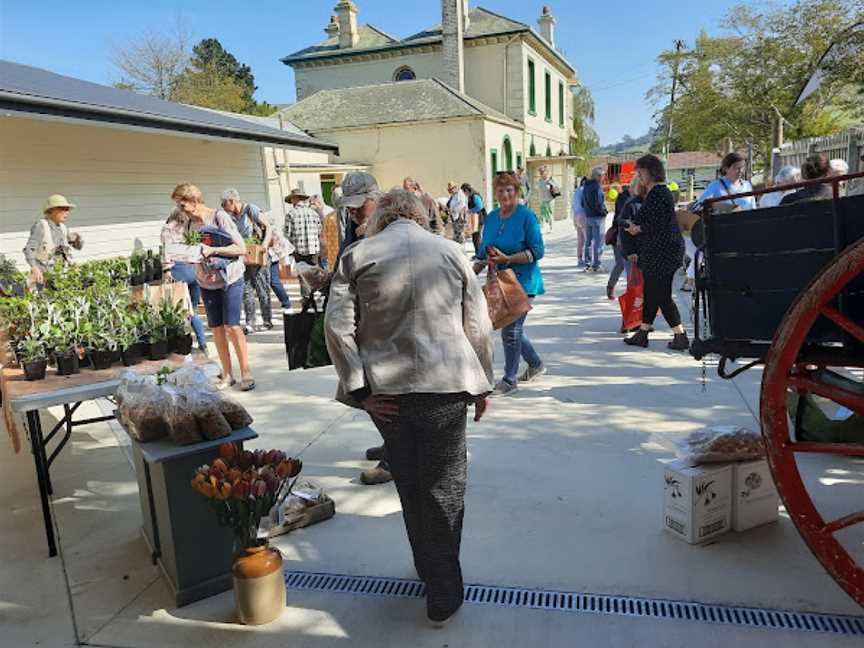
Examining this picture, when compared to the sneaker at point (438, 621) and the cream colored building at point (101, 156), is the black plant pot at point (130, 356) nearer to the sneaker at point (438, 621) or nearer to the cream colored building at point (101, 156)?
the sneaker at point (438, 621)

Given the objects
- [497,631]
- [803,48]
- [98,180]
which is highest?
[803,48]

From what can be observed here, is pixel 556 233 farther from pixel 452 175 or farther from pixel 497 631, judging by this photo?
pixel 497 631

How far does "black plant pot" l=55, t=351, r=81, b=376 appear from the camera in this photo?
3.57 metres

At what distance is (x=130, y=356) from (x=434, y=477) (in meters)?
2.17

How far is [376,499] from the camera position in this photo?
3.71 meters

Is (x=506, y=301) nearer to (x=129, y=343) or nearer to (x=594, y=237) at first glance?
(x=129, y=343)

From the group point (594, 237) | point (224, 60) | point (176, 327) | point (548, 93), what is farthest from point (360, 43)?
point (224, 60)

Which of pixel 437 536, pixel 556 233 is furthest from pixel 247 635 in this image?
pixel 556 233

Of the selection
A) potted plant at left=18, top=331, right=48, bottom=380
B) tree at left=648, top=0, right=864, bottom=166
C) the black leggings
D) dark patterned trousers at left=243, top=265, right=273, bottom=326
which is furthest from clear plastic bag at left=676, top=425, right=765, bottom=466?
tree at left=648, top=0, right=864, bottom=166

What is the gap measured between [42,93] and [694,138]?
102 feet

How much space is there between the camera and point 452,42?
25328mm

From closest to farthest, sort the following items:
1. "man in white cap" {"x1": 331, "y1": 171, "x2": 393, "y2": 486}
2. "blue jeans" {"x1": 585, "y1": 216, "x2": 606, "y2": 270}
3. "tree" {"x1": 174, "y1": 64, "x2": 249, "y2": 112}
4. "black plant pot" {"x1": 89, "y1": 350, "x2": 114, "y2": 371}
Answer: "man in white cap" {"x1": 331, "y1": 171, "x2": 393, "y2": 486}, "black plant pot" {"x1": 89, "y1": 350, "x2": 114, "y2": 371}, "blue jeans" {"x1": 585, "y1": 216, "x2": 606, "y2": 270}, "tree" {"x1": 174, "y1": 64, "x2": 249, "y2": 112}

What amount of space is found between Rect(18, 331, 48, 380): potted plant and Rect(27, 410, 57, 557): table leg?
0.33 meters

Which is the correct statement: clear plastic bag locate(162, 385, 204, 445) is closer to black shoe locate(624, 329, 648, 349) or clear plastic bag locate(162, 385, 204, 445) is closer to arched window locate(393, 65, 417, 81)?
black shoe locate(624, 329, 648, 349)
